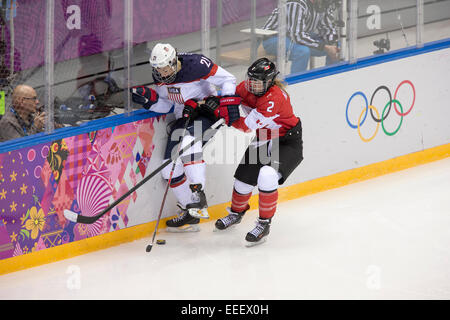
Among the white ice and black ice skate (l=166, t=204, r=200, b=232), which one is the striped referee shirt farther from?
black ice skate (l=166, t=204, r=200, b=232)

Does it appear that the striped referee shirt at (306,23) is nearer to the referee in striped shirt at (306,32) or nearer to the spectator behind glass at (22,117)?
the referee in striped shirt at (306,32)

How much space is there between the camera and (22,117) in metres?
5.43

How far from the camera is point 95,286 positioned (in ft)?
17.3

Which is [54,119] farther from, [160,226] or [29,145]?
[160,226]

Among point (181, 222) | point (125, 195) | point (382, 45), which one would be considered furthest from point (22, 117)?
point (382, 45)

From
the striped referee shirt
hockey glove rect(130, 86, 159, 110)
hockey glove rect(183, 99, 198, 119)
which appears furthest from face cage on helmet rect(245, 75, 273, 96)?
the striped referee shirt

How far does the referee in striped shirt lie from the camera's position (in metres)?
6.56

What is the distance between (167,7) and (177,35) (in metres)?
0.18

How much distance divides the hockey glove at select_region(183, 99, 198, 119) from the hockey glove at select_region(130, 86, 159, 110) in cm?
19

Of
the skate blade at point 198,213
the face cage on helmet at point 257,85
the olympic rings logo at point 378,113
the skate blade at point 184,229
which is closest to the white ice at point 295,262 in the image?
the skate blade at point 184,229

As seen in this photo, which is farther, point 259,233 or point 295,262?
point 259,233

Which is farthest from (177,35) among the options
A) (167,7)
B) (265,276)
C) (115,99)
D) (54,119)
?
(265,276)

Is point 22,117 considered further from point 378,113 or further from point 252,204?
point 378,113

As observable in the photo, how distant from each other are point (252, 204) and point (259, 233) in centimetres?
72
